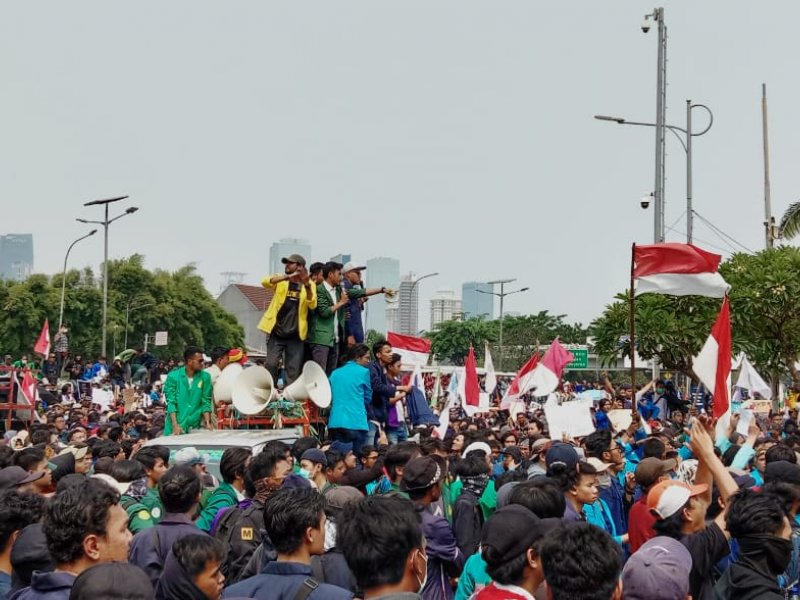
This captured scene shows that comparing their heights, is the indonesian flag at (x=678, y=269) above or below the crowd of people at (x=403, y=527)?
above

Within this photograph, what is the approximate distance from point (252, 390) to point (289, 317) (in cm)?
127

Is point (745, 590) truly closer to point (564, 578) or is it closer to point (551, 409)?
point (564, 578)

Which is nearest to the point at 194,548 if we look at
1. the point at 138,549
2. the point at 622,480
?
the point at 138,549

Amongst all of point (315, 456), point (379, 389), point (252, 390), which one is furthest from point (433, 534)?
point (252, 390)

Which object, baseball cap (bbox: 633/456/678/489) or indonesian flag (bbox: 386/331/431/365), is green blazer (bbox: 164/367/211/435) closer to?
baseball cap (bbox: 633/456/678/489)

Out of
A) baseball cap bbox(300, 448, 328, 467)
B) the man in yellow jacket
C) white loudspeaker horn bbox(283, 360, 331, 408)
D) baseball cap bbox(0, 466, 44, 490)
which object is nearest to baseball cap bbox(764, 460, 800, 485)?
baseball cap bbox(300, 448, 328, 467)

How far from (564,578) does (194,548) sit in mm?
1688

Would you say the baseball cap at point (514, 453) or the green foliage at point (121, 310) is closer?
the baseball cap at point (514, 453)

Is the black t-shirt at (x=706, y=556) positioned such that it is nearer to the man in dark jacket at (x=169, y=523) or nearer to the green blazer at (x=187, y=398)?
the man in dark jacket at (x=169, y=523)

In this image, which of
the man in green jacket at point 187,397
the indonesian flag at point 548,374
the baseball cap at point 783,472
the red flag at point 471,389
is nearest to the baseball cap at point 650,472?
the baseball cap at point 783,472

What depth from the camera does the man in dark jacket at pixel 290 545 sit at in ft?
14.7

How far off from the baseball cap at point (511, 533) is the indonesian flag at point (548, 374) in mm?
12644

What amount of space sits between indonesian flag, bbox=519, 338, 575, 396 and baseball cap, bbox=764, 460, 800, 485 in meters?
10.4

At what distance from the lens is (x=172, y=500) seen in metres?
5.83
